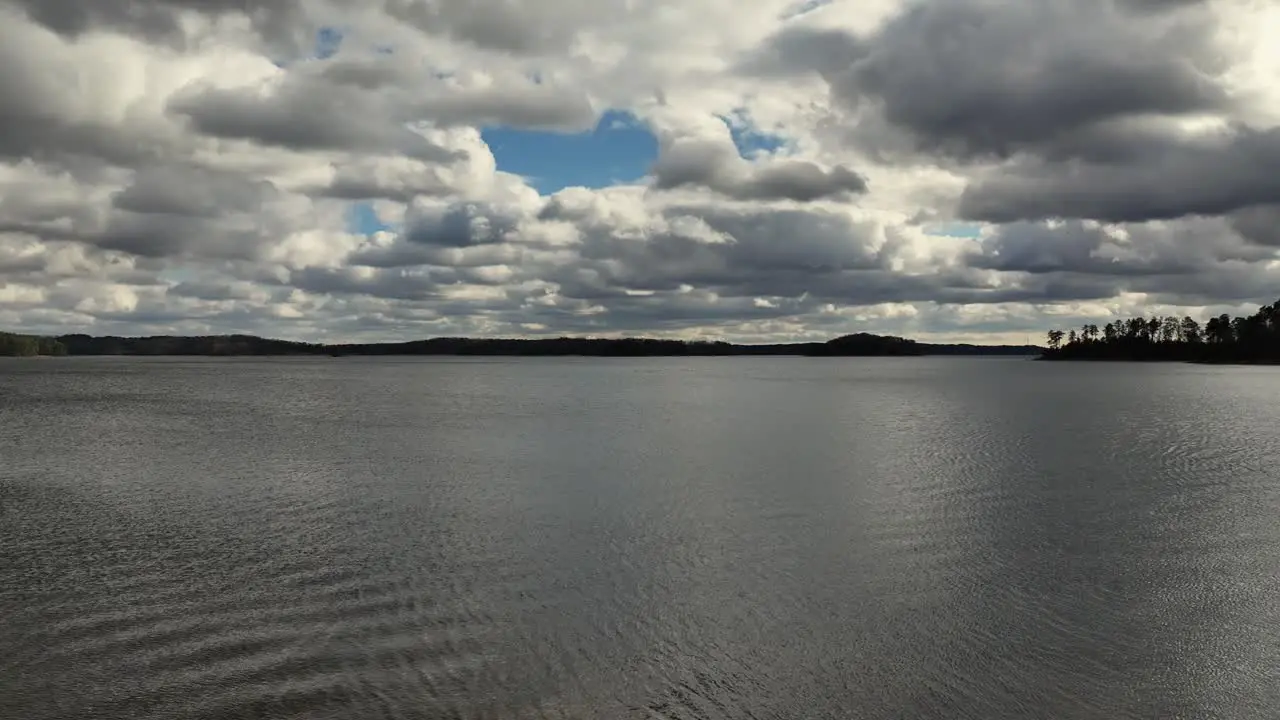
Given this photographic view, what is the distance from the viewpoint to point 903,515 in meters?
26.5

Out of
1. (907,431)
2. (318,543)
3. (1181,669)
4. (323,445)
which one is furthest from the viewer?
(907,431)

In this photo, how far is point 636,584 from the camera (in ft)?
61.1

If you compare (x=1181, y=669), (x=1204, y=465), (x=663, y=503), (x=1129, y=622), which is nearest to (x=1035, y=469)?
(x=1204, y=465)

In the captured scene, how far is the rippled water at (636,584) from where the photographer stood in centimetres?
1266

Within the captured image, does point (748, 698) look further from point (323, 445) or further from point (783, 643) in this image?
point (323, 445)

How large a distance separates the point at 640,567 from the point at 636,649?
5548mm

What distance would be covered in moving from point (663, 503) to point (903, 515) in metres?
7.61

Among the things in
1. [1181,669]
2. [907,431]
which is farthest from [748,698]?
[907,431]

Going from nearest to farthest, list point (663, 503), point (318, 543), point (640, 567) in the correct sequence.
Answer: point (640, 567), point (318, 543), point (663, 503)

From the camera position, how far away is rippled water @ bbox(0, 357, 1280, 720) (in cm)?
1266

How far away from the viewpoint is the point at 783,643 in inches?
586

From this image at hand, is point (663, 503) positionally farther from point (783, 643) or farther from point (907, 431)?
point (907, 431)

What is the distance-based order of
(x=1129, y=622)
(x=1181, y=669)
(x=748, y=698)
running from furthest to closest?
1. (x=1129, y=622)
2. (x=1181, y=669)
3. (x=748, y=698)

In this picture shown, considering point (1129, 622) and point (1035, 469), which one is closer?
point (1129, 622)
